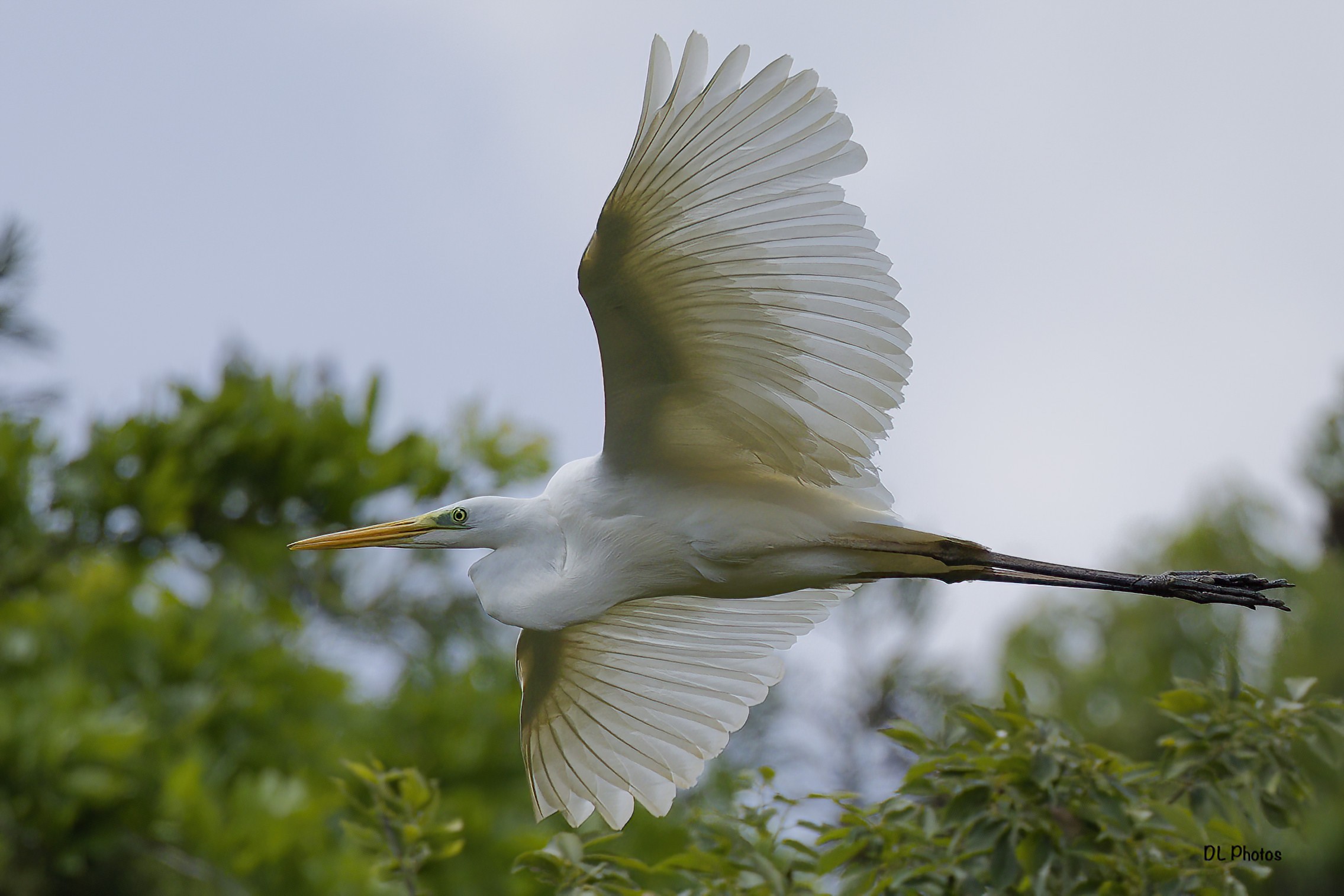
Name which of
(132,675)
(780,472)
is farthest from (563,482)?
(132,675)

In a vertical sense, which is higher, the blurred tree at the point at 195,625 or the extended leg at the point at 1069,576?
the extended leg at the point at 1069,576

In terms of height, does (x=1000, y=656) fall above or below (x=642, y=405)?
below

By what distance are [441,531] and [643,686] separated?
1.88ft

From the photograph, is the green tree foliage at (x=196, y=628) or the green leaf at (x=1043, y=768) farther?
the green tree foliage at (x=196, y=628)

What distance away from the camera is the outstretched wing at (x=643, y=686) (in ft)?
8.84

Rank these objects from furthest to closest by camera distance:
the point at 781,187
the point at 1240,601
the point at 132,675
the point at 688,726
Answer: the point at 132,675, the point at 688,726, the point at 1240,601, the point at 781,187

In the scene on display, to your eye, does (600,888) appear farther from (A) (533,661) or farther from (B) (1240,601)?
(B) (1240,601)

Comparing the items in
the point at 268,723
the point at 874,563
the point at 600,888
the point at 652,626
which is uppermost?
the point at 874,563

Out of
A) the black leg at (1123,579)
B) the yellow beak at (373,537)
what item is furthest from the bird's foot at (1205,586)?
the yellow beak at (373,537)

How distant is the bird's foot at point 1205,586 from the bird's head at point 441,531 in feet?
4.00

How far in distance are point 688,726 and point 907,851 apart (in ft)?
2.16

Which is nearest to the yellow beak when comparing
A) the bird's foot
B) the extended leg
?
the extended leg

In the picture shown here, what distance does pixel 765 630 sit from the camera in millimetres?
2770

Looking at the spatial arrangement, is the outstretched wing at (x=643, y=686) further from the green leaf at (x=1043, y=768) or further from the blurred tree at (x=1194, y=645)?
the blurred tree at (x=1194, y=645)
